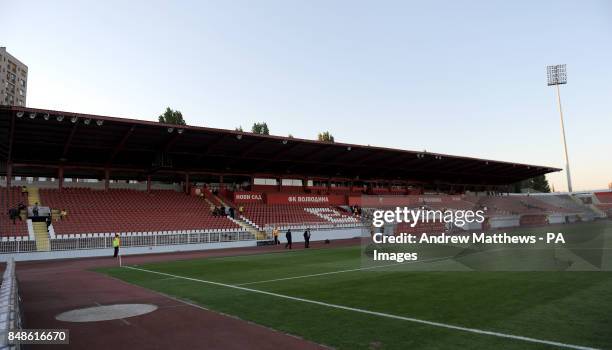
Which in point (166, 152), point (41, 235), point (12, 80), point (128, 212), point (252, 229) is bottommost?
point (252, 229)

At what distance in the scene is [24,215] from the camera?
30625 millimetres

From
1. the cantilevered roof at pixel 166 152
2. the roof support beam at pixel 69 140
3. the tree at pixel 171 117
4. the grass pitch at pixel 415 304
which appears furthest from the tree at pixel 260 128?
the grass pitch at pixel 415 304

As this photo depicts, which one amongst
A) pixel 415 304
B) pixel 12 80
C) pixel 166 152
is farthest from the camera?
pixel 12 80

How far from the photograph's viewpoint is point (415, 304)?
996 centimetres

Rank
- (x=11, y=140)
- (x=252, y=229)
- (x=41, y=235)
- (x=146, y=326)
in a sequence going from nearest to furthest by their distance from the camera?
(x=146, y=326), (x=41, y=235), (x=11, y=140), (x=252, y=229)

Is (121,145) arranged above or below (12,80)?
below

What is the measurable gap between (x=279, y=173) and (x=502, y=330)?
45.1 m

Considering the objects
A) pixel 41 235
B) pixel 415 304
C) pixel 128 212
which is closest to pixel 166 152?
pixel 128 212

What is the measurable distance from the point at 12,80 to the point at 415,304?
13124 centimetres

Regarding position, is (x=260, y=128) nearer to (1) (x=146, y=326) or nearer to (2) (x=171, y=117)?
(2) (x=171, y=117)

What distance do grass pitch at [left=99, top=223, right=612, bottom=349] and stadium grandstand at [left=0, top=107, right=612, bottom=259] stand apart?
16.6 meters

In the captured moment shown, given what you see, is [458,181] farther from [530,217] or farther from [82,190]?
[82,190]

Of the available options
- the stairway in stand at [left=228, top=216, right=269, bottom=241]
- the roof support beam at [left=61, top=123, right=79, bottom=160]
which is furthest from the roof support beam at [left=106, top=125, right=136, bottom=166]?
the stairway in stand at [left=228, top=216, right=269, bottom=241]

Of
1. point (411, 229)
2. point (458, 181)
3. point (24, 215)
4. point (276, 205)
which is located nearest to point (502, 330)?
point (24, 215)
